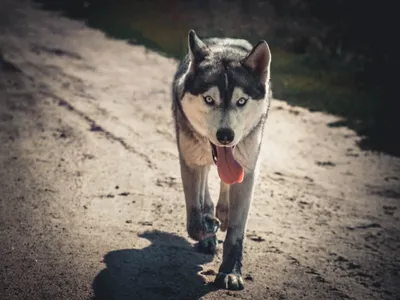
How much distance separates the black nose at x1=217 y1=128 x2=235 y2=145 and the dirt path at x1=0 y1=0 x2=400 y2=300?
117cm

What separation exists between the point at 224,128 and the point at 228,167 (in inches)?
15.0

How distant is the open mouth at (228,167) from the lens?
425 centimetres

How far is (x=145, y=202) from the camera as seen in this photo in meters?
5.73

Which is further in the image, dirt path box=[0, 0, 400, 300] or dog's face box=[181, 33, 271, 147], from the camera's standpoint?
dirt path box=[0, 0, 400, 300]

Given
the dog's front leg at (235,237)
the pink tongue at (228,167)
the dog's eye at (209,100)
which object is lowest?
the dog's front leg at (235,237)

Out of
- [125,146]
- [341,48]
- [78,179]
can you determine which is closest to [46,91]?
→ [125,146]

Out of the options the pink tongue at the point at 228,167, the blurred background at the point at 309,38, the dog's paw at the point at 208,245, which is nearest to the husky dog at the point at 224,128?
the pink tongue at the point at 228,167

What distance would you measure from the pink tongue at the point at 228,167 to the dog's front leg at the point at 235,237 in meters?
0.26

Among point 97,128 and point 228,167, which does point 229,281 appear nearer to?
point 228,167

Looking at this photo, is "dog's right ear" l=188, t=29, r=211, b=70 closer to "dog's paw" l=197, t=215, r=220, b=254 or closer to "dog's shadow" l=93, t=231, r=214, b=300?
"dog's paw" l=197, t=215, r=220, b=254

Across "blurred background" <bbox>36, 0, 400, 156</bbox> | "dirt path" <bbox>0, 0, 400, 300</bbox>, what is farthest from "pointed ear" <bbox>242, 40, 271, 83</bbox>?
"blurred background" <bbox>36, 0, 400, 156</bbox>

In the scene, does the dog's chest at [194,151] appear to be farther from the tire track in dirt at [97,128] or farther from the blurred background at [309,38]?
the blurred background at [309,38]

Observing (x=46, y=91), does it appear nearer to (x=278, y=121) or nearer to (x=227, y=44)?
(x=278, y=121)

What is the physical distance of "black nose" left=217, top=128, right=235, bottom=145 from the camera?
4027 mm
